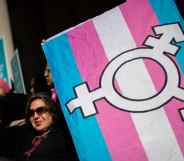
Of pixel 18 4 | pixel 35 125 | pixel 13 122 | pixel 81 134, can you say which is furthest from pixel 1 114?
pixel 18 4

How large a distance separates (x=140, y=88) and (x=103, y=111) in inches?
8.5

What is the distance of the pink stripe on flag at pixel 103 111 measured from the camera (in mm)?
2021

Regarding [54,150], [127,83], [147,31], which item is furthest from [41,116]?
[147,31]

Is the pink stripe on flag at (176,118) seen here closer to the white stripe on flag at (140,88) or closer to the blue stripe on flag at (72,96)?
the white stripe on flag at (140,88)

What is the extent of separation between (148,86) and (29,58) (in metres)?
2.07

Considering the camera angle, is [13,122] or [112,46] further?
[13,122]

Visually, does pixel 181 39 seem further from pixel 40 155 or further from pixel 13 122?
pixel 13 122

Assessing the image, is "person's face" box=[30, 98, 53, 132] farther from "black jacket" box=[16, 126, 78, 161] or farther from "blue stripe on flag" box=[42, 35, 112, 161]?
"blue stripe on flag" box=[42, 35, 112, 161]

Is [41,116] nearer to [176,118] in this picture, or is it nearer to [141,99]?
[141,99]

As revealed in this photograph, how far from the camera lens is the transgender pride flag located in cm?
200

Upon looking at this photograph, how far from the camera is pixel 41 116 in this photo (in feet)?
7.79

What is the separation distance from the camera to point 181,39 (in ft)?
6.83

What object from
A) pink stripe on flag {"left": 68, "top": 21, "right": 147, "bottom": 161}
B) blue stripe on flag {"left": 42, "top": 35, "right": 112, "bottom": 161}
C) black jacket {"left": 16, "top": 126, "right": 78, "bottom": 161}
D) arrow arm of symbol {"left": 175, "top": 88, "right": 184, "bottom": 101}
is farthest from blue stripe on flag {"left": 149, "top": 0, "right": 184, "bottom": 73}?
black jacket {"left": 16, "top": 126, "right": 78, "bottom": 161}

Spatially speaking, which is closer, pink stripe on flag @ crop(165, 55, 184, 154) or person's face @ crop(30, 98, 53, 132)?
pink stripe on flag @ crop(165, 55, 184, 154)
